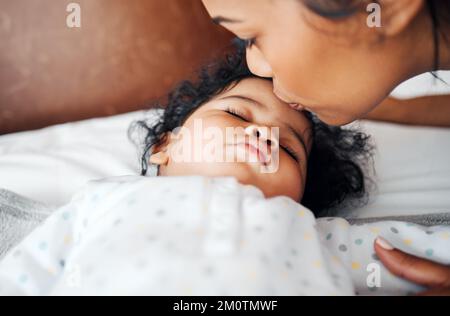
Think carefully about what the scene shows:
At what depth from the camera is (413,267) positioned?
68 cm

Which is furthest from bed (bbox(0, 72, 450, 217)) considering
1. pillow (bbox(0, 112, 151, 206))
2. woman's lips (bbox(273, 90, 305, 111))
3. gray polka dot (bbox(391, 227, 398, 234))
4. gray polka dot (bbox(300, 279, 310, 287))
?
gray polka dot (bbox(300, 279, 310, 287))

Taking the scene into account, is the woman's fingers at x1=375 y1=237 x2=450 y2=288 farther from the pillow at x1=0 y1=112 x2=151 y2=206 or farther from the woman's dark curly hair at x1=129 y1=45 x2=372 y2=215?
the pillow at x1=0 y1=112 x2=151 y2=206

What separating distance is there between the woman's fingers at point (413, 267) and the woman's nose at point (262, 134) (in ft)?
0.73

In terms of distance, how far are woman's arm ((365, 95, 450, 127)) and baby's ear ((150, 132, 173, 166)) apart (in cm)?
47

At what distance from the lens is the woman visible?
0.69 meters

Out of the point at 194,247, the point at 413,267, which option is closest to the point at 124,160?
the point at 194,247

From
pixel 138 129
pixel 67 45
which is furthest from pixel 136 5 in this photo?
pixel 138 129

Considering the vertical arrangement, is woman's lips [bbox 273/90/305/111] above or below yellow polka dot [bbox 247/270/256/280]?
above

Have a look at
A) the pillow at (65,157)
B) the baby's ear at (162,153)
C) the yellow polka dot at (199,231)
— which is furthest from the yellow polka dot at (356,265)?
the pillow at (65,157)

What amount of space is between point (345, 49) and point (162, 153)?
0.36 m

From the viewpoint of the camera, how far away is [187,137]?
0.79m

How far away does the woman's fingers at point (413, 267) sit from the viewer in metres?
0.67
